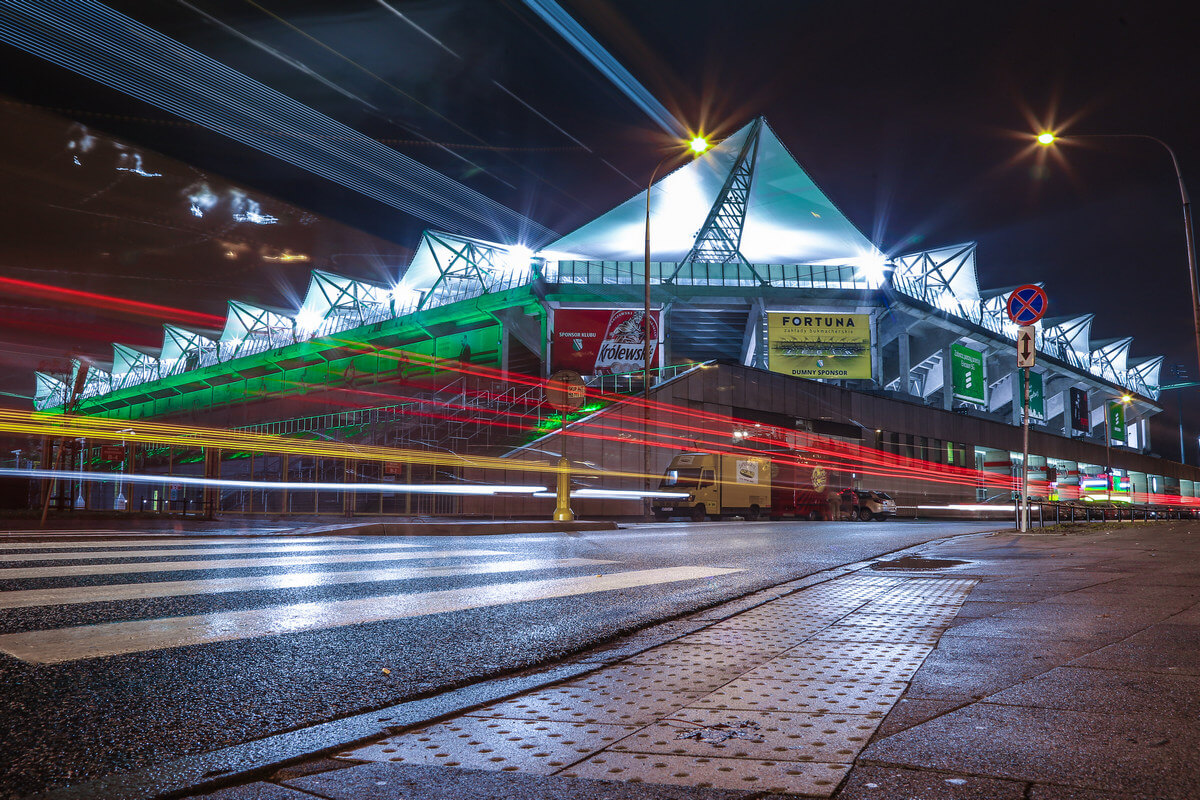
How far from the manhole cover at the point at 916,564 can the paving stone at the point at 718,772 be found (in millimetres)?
6808

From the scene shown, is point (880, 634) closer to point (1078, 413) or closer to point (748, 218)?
point (748, 218)

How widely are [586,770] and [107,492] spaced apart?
107 ft

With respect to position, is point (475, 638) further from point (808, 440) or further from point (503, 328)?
point (503, 328)

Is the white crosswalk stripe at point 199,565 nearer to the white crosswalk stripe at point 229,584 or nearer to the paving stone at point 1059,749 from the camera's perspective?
the white crosswalk stripe at point 229,584

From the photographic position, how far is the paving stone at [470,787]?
1929 millimetres

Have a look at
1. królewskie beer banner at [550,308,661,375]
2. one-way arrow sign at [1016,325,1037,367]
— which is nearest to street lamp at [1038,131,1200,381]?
one-way arrow sign at [1016,325,1037,367]

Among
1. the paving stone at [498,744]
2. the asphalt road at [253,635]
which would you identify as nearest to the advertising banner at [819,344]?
the asphalt road at [253,635]

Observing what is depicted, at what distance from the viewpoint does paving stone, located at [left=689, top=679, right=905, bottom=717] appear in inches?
110

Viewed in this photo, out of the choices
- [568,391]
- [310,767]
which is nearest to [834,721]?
[310,767]

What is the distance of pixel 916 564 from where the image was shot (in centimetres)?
880

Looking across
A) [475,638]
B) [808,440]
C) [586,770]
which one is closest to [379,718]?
[586,770]

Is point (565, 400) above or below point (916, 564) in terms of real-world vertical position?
above

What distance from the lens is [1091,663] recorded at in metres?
3.39

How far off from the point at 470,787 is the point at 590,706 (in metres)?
0.95
